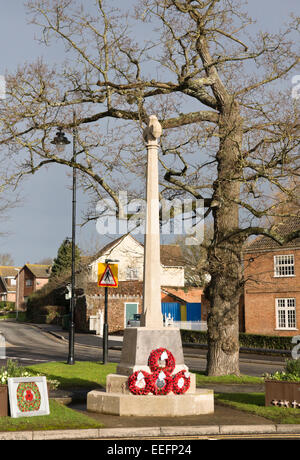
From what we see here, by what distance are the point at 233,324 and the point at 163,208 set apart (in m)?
4.32

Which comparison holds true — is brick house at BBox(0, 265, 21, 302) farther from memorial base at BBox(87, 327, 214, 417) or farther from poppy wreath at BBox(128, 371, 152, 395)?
poppy wreath at BBox(128, 371, 152, 395)

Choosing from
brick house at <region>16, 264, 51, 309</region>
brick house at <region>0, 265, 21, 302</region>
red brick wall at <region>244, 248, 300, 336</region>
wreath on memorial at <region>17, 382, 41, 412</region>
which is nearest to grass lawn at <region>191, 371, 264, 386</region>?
wreath on memorial at <region>17, 382, 41, 412</region>

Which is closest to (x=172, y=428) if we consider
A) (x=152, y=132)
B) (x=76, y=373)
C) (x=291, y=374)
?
(x=291, y=374)

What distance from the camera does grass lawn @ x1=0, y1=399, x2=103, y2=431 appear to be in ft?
30.2

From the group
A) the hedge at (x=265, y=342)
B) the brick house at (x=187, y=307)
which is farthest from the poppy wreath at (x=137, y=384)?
the brick house at (x=187, y=307)

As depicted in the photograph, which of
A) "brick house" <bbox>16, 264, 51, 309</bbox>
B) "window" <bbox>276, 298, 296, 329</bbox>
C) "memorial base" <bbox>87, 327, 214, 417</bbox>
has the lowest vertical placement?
"memorial base" <bbox>87, 327, 214, 417</bbox>

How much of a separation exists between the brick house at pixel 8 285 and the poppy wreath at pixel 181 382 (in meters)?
92.5

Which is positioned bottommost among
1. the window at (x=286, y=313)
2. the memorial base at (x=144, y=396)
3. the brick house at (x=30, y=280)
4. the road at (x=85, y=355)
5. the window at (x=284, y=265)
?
the road at (x=85, y=355)

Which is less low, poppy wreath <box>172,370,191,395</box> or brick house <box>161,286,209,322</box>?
brick house <box>161,286,209,322</box>

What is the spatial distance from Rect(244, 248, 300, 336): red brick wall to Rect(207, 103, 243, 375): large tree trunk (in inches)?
839

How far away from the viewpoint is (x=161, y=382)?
1131cm

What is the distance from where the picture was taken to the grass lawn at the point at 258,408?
10.5 meters

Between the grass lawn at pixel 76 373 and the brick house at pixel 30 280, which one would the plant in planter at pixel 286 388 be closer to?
the grass lawn at pixel 76 373
